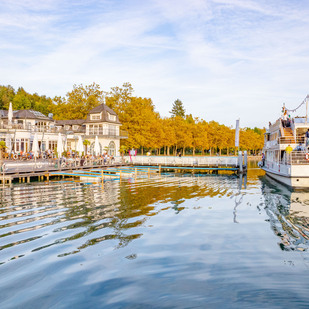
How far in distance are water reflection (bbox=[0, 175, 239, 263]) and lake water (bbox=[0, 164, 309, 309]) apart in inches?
1.7

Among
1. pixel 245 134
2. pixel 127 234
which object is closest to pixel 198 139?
pixel 245 134

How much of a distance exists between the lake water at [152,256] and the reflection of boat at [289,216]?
2.0 inches

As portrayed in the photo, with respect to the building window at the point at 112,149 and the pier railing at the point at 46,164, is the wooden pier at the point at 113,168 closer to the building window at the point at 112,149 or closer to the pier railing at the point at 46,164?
the pier railing at the point at 46,164

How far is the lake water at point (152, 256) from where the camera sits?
22.9 feet

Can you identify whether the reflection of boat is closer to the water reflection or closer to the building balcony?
the water reflection

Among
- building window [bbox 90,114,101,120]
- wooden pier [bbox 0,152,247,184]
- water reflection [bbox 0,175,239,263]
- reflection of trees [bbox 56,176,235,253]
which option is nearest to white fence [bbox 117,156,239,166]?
wooden pier [bbox 0,152,247,184]

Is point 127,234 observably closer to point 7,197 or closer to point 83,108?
point 7,197

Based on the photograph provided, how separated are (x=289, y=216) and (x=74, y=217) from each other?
34.3 ft

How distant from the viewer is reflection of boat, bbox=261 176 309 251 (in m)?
11.1

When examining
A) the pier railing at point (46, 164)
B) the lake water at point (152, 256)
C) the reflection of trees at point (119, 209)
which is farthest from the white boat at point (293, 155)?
the pier railing at point (46, 164)

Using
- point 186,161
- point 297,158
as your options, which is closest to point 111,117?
point 186,161

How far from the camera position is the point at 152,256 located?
9453 millimetres

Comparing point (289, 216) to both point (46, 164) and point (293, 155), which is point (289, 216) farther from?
point (46, 164)

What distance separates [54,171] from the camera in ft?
112
